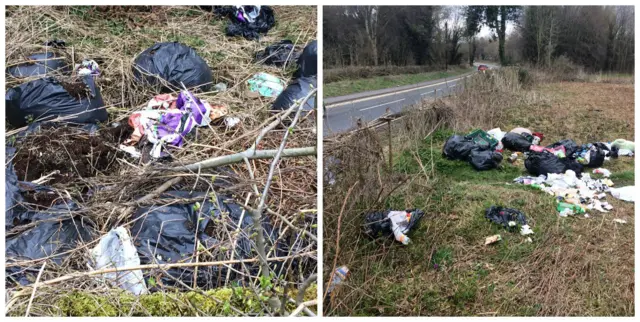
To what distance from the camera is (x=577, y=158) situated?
4695 millimetres

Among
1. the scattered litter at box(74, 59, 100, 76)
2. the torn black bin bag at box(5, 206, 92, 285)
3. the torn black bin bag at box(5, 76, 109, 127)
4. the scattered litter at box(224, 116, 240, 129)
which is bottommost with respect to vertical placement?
the torn black bin bag at box(5, 206, 92, 285)

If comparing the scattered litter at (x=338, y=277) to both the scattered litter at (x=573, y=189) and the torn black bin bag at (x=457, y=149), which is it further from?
the torn black bin bag at (x=457, y=149)

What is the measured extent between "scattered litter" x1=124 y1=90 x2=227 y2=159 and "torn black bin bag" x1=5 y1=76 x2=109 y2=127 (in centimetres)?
26

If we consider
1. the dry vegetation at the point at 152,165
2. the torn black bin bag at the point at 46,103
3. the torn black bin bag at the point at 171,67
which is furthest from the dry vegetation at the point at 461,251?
the torn black bin bag at the point at 46,103

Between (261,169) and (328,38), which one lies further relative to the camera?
(261,169)

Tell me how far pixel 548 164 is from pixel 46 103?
13.3 ft

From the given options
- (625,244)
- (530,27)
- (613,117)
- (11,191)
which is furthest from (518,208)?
(613,117)

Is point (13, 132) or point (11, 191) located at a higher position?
point (13, 132)

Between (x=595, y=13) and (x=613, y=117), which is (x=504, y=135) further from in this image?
(x=595, y=13)

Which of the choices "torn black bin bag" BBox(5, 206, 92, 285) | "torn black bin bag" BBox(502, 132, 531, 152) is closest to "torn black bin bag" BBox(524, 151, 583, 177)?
"torn black bin bag" BBox(502, 132, 531, 152)

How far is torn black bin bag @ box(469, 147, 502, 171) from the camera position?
468 centimetres

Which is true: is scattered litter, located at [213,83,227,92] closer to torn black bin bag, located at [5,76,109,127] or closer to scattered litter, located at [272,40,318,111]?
scattered litter, located at [272,40,318,111]

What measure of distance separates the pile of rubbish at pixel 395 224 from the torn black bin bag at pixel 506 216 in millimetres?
583

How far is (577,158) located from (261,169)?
3700mm
